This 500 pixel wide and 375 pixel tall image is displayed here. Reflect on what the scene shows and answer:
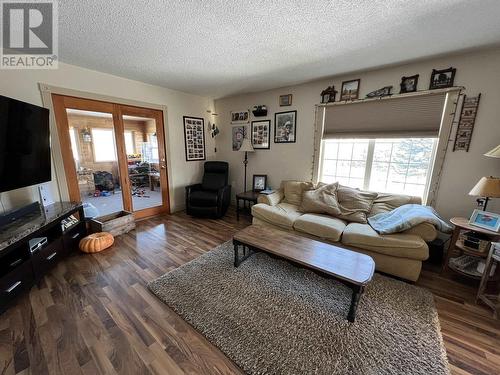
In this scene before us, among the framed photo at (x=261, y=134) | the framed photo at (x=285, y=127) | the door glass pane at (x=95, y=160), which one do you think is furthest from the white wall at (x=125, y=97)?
the framed photo at (x=285, y=127)

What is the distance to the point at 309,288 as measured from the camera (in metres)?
1.91

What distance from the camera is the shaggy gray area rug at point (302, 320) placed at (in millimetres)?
1260

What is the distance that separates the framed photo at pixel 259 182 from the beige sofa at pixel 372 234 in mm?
782

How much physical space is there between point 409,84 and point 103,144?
4.37 meters

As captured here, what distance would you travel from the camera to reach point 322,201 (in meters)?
2.79

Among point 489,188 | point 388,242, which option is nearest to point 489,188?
point 489,188

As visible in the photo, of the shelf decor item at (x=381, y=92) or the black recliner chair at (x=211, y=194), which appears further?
the black recliner chair at (x=211, y=194)

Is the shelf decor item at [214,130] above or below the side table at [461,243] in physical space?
above

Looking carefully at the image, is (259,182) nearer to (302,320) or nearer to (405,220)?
(405,220)

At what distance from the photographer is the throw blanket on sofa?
200 centimetres

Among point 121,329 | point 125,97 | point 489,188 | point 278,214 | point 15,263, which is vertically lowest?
point 121,329

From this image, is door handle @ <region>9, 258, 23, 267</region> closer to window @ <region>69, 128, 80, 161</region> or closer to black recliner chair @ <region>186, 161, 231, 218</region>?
window @ <region>69, 128, 80, 161</region>

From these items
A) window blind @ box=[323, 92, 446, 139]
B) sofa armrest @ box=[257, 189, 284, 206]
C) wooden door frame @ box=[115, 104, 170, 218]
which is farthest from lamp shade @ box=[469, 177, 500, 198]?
wooden door frame @ box=[115, 104, 170, 218]

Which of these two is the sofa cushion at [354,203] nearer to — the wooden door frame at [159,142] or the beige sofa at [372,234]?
the beige sofa at [372,234]
